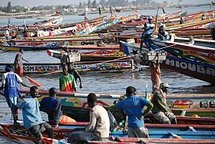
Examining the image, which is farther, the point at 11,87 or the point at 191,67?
the point at 191,67

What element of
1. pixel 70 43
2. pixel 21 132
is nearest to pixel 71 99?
pixel 21 132

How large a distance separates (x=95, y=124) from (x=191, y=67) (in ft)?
34.5

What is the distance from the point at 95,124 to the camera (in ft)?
32.7

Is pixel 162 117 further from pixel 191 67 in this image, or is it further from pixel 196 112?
pixel 191 67

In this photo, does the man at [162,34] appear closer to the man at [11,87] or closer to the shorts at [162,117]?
the man at [11,87]

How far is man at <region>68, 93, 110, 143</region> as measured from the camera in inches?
386

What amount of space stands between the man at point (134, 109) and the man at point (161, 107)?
1678 mm

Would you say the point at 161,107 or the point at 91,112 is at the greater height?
the point at 91,112

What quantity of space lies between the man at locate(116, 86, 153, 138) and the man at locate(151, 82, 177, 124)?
1.68 m

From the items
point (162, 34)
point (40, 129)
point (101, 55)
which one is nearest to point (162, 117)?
point (40, 129)

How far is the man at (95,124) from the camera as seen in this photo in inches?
386

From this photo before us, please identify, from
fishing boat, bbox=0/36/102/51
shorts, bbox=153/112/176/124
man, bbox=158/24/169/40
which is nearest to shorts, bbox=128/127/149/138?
shorts, bbox=153/112/176/124

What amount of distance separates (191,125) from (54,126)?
10.7 feet

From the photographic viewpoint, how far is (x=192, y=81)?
925 inches
